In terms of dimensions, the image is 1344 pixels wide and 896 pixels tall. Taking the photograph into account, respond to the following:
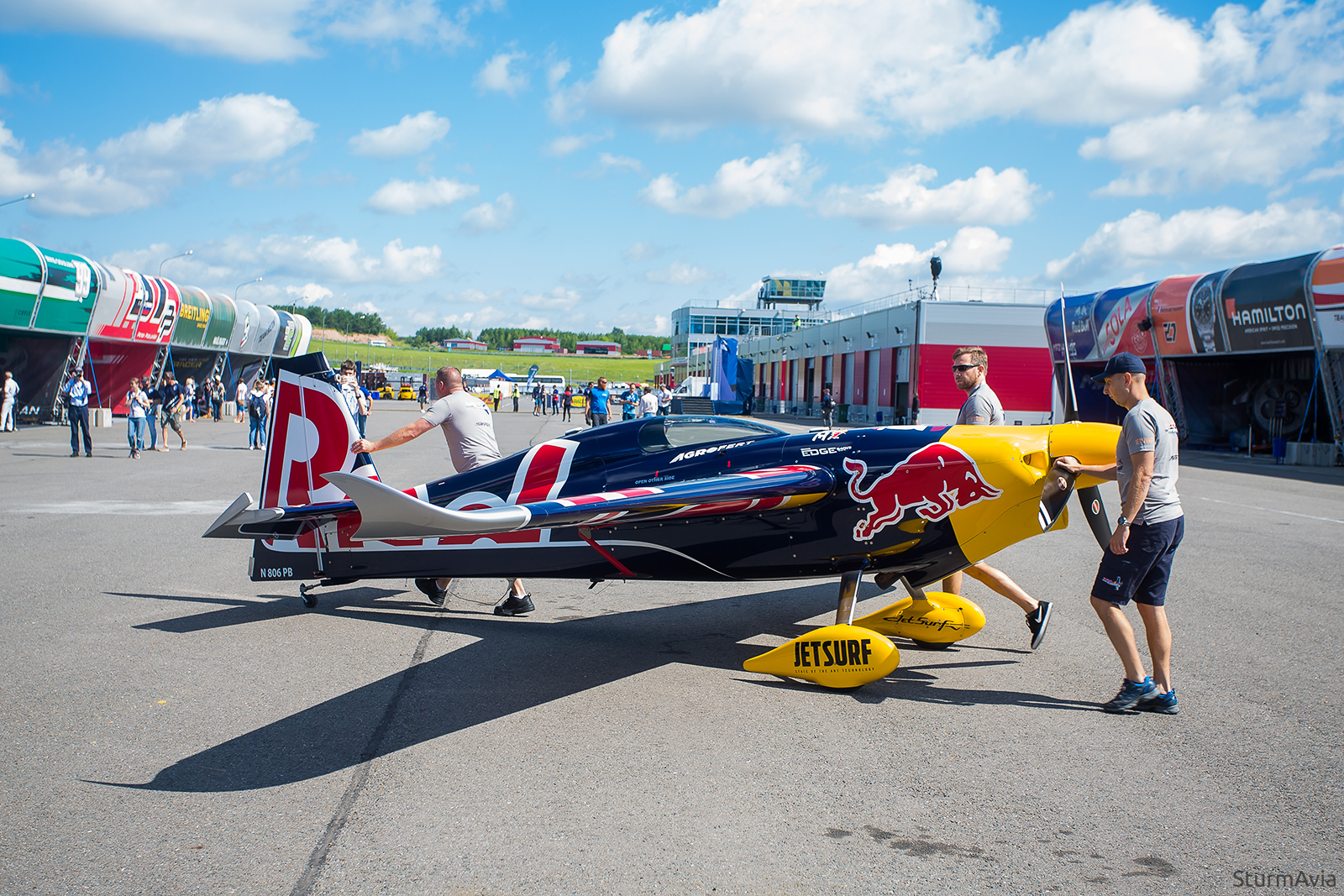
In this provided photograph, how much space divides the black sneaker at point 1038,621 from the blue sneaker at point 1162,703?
39.3 inches

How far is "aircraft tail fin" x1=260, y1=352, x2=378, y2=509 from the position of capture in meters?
6.54

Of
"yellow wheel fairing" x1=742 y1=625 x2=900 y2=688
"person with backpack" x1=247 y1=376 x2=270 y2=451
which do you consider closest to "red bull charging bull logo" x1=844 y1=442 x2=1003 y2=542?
"yellow wheel fairing" x1=742 y1=625 x2=900 y2=688

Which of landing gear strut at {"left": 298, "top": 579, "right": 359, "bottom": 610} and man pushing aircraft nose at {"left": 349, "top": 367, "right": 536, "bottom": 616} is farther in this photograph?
man pushing aircraft nose at {"left": 349, "top": 367, "right": 536, "bottom": 616}

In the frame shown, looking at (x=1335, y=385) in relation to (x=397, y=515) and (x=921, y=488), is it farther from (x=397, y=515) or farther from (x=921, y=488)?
(x=397, y=515)

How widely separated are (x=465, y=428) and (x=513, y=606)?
156 centimetres

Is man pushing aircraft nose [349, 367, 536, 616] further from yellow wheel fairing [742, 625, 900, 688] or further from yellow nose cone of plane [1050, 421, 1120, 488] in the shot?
yellow nose cone of plane [1050, 421, 1120, 488]

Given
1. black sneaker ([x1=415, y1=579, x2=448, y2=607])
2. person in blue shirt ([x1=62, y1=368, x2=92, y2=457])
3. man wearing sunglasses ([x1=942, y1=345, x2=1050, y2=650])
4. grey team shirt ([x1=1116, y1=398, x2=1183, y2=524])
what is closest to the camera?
grey team shirt ([x1=1116, y1=398, x2=1183, y2=524])

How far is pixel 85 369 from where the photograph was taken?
27.6 m

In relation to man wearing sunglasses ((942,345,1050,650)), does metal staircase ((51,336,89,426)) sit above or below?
above

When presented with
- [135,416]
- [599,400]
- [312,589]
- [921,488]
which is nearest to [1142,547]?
[921,488]

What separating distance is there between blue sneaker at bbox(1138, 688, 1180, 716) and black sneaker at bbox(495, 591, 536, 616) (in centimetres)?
436

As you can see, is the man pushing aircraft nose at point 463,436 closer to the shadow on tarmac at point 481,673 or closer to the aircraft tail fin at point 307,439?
the shadow on tarmac at point 481,673

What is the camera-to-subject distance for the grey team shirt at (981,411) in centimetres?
609

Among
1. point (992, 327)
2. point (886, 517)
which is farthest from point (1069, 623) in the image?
point (992, 327)
